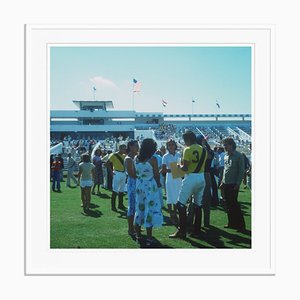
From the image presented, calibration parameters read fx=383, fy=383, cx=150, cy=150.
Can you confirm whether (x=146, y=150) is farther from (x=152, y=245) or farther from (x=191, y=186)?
(x=152, y=245)

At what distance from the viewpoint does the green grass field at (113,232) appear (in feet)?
18.5

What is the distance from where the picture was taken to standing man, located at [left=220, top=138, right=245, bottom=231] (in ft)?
20.3

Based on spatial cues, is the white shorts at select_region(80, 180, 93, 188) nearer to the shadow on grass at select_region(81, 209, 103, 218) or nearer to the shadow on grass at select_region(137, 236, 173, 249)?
the shadow on grass at select_region(81, 209, 103, 218)

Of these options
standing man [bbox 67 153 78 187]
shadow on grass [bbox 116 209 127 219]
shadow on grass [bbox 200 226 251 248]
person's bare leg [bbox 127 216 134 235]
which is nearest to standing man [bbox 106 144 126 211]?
shadow on grass [bbox 116 209 127 219]

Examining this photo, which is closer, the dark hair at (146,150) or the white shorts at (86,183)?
the dark hair at (146,150)

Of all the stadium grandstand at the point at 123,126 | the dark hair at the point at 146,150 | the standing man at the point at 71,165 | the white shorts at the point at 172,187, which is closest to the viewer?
Answer: the dark hair at the point at 146,150

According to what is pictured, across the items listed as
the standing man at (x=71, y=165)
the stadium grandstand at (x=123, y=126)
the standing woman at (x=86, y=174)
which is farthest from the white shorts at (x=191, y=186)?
the stadium grandstand at (x=123, y=126)

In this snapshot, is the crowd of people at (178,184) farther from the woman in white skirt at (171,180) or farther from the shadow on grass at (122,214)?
the shadow on grass at (122,214)

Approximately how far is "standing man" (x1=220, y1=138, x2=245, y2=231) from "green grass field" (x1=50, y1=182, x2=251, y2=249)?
0.69 ft

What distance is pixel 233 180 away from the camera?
625cm

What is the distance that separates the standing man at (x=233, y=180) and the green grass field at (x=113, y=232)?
21 cm

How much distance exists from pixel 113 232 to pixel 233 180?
212 centimetres

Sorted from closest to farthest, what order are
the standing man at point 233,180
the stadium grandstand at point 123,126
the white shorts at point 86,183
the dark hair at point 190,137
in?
the dark hair at point 190,137
the standing man at point 233,180
the white shorts at point 86,183
the stadium grandstand at point 123,126
